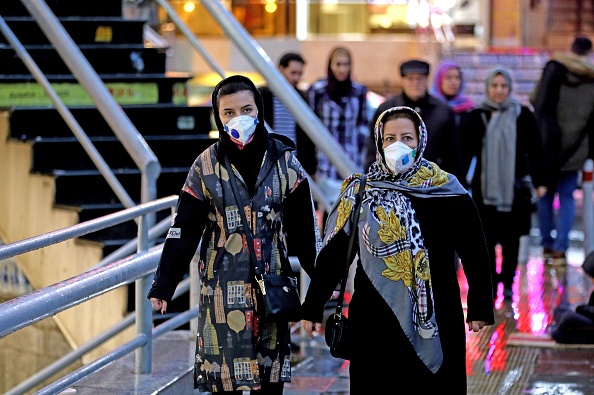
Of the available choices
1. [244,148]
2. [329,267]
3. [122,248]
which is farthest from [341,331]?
[122,248]

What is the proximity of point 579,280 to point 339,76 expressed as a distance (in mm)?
2677

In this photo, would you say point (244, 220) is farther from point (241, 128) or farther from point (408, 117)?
point (408, 117)

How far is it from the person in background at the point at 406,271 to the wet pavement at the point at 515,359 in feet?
6.10

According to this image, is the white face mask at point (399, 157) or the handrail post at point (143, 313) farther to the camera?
the handrail post at point (143, 313)

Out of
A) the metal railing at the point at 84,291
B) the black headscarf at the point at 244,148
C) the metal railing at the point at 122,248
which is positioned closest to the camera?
the metal railing at the point at 84,291

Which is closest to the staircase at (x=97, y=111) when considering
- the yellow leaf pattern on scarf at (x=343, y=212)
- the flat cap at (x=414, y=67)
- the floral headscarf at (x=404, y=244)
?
the flat cap at (x=414, y=67)

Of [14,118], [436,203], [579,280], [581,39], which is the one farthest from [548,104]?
[436,203]

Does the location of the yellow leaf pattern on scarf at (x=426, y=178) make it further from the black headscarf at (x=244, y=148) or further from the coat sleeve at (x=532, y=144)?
the coat sleeve at (x=532, y=144)

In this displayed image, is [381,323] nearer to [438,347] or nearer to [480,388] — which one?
[438,347]

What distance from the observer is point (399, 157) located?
4734 millimetres

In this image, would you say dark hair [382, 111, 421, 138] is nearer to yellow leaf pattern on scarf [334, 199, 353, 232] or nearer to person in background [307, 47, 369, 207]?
yellow leaf pattern on scarf [334, 199, 353, 232]

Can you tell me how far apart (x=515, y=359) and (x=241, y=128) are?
321 centimetres

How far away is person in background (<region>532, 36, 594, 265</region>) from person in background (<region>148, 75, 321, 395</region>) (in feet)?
21.5

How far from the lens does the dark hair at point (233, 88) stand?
4969 millimetres
